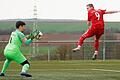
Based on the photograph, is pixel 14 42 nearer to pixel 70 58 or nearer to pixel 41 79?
pixel 41 79

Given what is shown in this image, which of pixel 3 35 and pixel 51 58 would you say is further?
pixel 3 35

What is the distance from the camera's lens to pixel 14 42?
14.8 m

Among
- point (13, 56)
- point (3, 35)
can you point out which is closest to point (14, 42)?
point (13, 56)

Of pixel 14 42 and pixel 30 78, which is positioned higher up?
pixel 14 42

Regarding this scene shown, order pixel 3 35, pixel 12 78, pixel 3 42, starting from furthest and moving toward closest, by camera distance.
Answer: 1. pixel 3 35
2. pixel 3 42
3. pixel 12 78

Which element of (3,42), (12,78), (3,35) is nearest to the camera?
(12,78)

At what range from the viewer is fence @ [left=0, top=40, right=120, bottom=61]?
1299 inches

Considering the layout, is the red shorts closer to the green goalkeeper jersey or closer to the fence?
the green goalkeeper jersey

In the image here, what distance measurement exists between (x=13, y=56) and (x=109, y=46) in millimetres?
Answer: 19722

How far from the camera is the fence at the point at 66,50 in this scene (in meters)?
33.0

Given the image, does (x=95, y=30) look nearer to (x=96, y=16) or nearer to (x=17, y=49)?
(x=96, y=16)

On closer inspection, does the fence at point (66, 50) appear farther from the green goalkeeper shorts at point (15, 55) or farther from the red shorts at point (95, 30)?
the green goalkeeper shorts at point (15, 55)

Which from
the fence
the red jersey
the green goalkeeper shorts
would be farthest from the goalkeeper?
the fence

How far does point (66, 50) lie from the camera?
33.0 meters
